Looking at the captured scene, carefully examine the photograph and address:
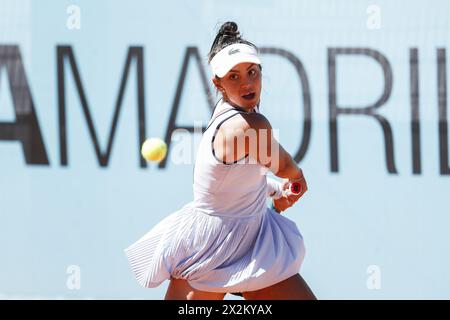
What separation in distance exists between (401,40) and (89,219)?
172cm

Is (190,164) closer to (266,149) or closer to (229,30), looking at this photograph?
(229,30)

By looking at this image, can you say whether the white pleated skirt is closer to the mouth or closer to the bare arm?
the bare arm

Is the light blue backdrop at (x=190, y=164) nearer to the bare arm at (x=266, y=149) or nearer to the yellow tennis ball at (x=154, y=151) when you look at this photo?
the yellow tennis ball at (x=154, y=151)

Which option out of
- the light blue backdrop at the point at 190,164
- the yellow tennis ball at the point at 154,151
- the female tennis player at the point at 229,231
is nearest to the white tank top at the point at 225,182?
the female tennis player at the point at 229,231

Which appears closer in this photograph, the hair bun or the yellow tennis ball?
the hair bun

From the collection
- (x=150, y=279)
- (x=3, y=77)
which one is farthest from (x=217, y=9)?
(x=150, y=279)

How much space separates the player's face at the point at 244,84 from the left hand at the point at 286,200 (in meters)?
0.33

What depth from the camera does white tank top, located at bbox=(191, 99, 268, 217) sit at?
3.21 m

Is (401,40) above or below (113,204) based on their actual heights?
above

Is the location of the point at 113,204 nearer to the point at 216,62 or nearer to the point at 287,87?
the point at 287,87

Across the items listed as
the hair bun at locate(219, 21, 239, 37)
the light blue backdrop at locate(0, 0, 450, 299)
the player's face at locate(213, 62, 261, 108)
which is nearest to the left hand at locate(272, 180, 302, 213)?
the player's face at locate(213, 62, 261, 108)

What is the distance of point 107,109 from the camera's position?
469 cm

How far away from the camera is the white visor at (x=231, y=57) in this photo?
3.26 meters

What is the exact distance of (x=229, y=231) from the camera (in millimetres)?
3314
